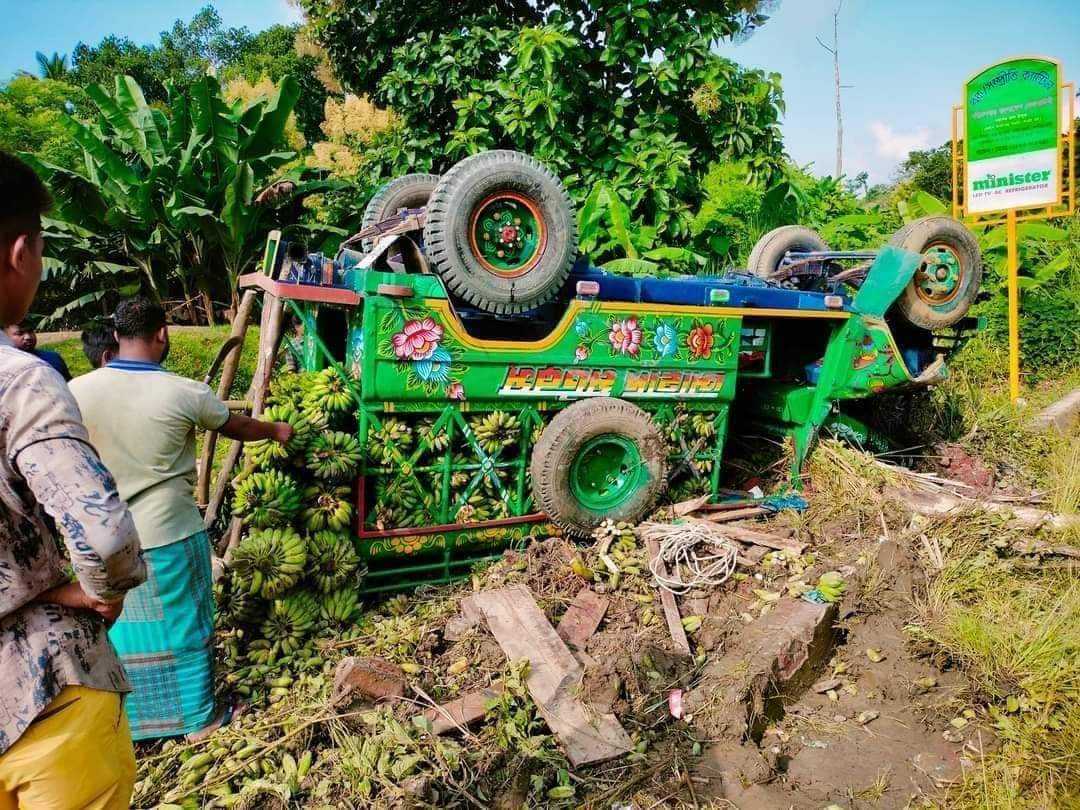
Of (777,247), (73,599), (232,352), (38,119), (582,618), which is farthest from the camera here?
(38,119)

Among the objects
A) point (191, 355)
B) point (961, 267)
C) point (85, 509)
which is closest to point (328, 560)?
point (85, 509)

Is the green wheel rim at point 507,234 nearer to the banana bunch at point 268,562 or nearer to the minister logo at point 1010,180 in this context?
the banana bunch at point 268,562

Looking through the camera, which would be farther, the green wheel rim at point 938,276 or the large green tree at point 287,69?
the large green tree at point 287,69

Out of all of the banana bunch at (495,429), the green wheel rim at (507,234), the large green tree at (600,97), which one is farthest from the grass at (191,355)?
the green wheel rim at (507,234)

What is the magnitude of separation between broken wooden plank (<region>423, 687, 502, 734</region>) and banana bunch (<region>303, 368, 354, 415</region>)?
1.85 m

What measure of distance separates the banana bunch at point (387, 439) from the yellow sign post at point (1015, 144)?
7.66m

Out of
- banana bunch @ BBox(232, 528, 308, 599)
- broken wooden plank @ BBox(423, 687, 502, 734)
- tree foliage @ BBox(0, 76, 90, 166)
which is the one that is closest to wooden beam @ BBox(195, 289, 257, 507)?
banana bunch @ BBox(232, 528, 308, 599)

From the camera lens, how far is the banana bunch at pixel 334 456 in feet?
13.4

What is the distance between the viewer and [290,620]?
158 inches

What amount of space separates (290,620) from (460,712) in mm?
1230

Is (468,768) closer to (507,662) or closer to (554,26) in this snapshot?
(507,662)

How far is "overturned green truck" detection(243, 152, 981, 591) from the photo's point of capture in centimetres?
428

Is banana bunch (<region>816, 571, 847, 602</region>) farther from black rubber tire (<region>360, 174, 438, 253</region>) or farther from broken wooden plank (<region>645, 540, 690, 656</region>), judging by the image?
black rubber tire (<region>360, 174, 438, 253</region>)

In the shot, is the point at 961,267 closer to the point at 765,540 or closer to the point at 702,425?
the point at 702,425
